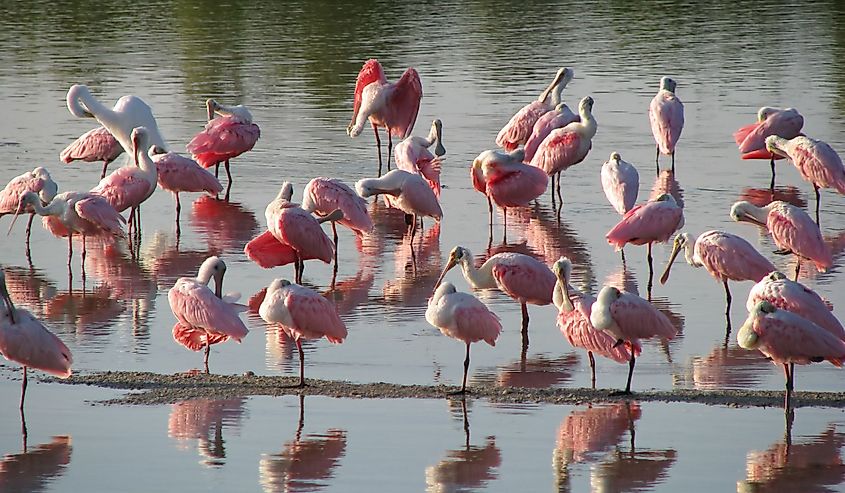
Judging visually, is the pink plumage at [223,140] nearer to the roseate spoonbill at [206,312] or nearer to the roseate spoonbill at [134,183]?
the roseate spoonbill at [134,183]

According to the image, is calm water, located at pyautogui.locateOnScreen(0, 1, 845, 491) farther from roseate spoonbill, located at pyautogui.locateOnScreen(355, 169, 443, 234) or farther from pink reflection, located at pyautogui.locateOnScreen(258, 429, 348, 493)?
roseate spoonbill, located at pyautogui.locateOnScreen(355, 169, 443, 234)

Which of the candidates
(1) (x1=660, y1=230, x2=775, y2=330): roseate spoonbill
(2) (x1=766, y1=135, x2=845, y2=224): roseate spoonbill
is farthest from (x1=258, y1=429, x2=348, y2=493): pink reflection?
(2) (x1=766, y1=135, x2=845, y2=224): roseate spoonbill

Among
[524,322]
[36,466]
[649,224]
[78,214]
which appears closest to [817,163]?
[649,224]

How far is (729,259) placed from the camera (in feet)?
37.3

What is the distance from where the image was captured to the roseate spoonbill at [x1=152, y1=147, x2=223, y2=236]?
48.6 feet

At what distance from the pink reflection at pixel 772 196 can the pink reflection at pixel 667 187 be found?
24.0 inches

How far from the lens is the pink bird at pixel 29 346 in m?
9.04

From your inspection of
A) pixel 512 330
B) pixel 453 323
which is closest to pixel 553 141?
pixel 512 330

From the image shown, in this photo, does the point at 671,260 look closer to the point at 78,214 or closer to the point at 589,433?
the point at 589,433

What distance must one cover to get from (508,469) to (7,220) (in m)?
A: 8.43

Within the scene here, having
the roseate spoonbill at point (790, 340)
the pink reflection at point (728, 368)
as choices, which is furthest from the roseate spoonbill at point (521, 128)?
the roseate spoonbill at point (790, 340)

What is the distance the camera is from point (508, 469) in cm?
819

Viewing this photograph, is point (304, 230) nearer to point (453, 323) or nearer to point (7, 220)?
point (453, 323)

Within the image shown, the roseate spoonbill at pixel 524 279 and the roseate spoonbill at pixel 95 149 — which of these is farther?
the roseate spoonbill at pixel 95 149
